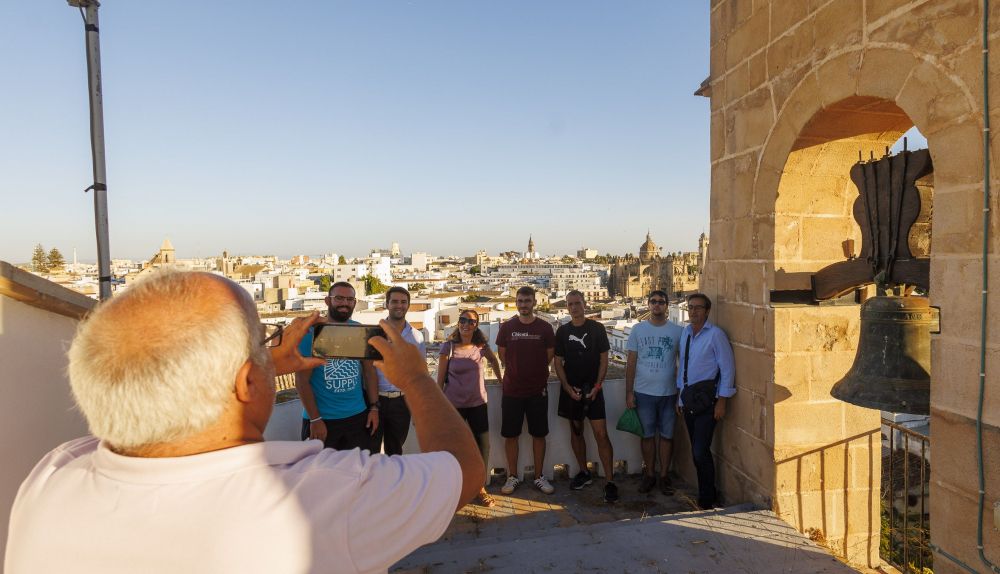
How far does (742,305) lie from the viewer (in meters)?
3.41

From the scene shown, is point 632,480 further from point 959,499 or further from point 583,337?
point 959,499

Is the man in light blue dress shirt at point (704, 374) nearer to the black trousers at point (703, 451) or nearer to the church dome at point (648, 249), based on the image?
the black trousers at point (703, 451)

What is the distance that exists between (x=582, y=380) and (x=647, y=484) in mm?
821

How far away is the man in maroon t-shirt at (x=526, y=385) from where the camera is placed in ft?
13.3

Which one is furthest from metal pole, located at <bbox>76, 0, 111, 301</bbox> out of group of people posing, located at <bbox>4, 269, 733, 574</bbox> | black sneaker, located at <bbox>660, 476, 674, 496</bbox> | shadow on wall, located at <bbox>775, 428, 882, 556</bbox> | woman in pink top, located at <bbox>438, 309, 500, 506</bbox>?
shadow on wall, located at <bbox>775, 428, 882, 556</bbox>

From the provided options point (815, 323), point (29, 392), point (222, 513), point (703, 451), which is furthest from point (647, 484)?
point (222, 513)

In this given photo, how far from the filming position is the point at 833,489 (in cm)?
326

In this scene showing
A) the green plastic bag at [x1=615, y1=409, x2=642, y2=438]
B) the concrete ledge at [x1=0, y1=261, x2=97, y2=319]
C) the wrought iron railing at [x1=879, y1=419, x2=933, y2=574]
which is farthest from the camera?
the wrought iron railing at [x1=879, y1=419, x2=933, y2=574]

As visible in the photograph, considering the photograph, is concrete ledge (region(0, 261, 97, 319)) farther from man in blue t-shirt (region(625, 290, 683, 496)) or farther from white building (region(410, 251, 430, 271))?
white building (region(410, 251, 430, 271))

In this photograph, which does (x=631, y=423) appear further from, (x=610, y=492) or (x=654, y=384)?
(x=610, y=492)

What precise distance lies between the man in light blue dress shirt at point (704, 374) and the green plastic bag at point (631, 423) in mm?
373

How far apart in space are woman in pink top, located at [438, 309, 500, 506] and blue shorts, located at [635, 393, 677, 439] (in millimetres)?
1079

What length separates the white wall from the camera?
6.40 ft

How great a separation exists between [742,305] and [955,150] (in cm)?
151
